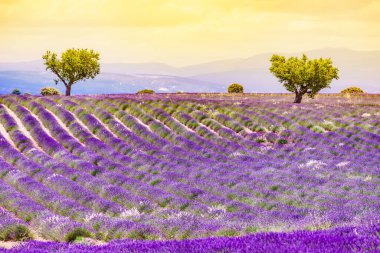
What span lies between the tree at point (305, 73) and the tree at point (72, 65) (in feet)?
70.0

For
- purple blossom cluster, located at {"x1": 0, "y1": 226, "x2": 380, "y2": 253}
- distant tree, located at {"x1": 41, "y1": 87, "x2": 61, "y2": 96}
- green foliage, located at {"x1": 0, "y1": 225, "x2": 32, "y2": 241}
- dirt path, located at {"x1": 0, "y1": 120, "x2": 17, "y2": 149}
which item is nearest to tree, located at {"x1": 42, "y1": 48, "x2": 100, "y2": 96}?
distant tree, located at {"x1": 41, "y1": 87, "x2": 61, "y2": 96}

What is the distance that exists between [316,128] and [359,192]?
15261 millimetres

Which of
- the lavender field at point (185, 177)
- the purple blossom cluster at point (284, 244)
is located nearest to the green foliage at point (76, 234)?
the lavender field at point (185, 177)

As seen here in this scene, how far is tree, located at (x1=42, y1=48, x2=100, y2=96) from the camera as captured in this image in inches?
2103

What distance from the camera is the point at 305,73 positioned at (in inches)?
1809

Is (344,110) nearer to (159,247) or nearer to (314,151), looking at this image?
(314,151)

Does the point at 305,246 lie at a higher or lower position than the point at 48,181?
higher

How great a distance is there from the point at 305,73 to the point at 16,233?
38.5 m

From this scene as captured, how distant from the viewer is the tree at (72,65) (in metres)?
53.4

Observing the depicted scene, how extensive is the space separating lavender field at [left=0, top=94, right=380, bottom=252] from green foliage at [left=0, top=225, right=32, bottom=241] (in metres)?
0.03

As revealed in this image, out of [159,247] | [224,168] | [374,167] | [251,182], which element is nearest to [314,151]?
[374,167]

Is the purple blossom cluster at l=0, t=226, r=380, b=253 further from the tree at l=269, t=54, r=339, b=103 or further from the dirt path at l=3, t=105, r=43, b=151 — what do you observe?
the tree at l=269, t=54, r=339, b=103

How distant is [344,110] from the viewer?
124ft

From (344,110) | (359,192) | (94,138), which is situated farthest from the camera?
(344,110)
